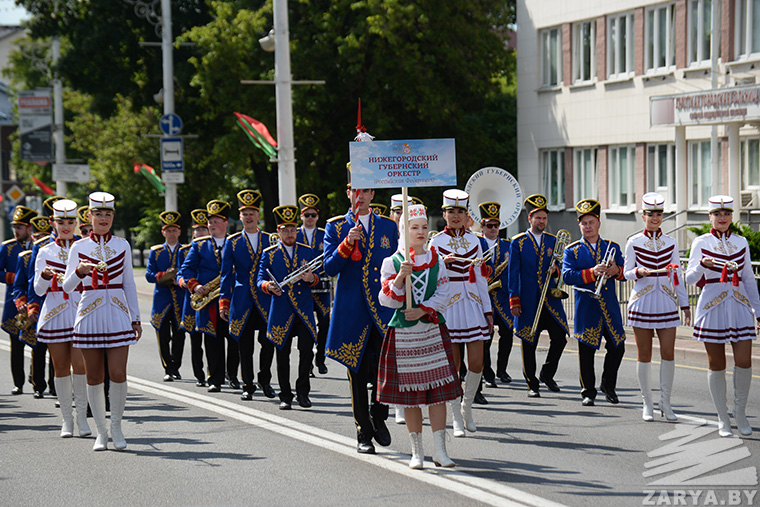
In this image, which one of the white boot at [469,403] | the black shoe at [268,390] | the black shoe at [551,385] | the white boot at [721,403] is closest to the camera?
the white boot at [721,403]

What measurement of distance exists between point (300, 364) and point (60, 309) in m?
2.58

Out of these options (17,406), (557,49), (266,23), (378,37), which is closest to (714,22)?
(557,49)

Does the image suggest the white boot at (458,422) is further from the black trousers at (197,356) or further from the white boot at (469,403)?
the black trousers at (197,356)

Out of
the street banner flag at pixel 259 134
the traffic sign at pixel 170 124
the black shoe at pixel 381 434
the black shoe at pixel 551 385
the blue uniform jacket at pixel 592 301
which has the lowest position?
the black shoe at pixel 551 385

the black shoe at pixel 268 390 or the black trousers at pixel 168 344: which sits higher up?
the black trousers at pixel 168 344

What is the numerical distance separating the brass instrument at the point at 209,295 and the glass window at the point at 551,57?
20.9 m

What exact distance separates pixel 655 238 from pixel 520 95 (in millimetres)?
23437

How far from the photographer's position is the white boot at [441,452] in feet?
25.3

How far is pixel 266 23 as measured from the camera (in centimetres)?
3012

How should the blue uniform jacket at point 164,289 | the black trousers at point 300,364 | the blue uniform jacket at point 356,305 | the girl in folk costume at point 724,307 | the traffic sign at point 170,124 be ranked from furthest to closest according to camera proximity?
the traffic sign at point 170,124, the blue uniform jacket at point 164,289, the black trousers at point 300,364, the girl in folk costume at point 724,307, the blue uniform jacket at point 356,305

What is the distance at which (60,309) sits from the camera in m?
9.46

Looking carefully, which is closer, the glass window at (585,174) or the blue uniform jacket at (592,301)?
the blue uniform jacket at (592,301)

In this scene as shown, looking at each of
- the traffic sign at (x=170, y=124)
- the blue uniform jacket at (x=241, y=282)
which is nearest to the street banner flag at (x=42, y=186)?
the traffic sign at (x=170, y=124)

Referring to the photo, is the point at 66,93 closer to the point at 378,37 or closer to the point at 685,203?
the point at 378,37
